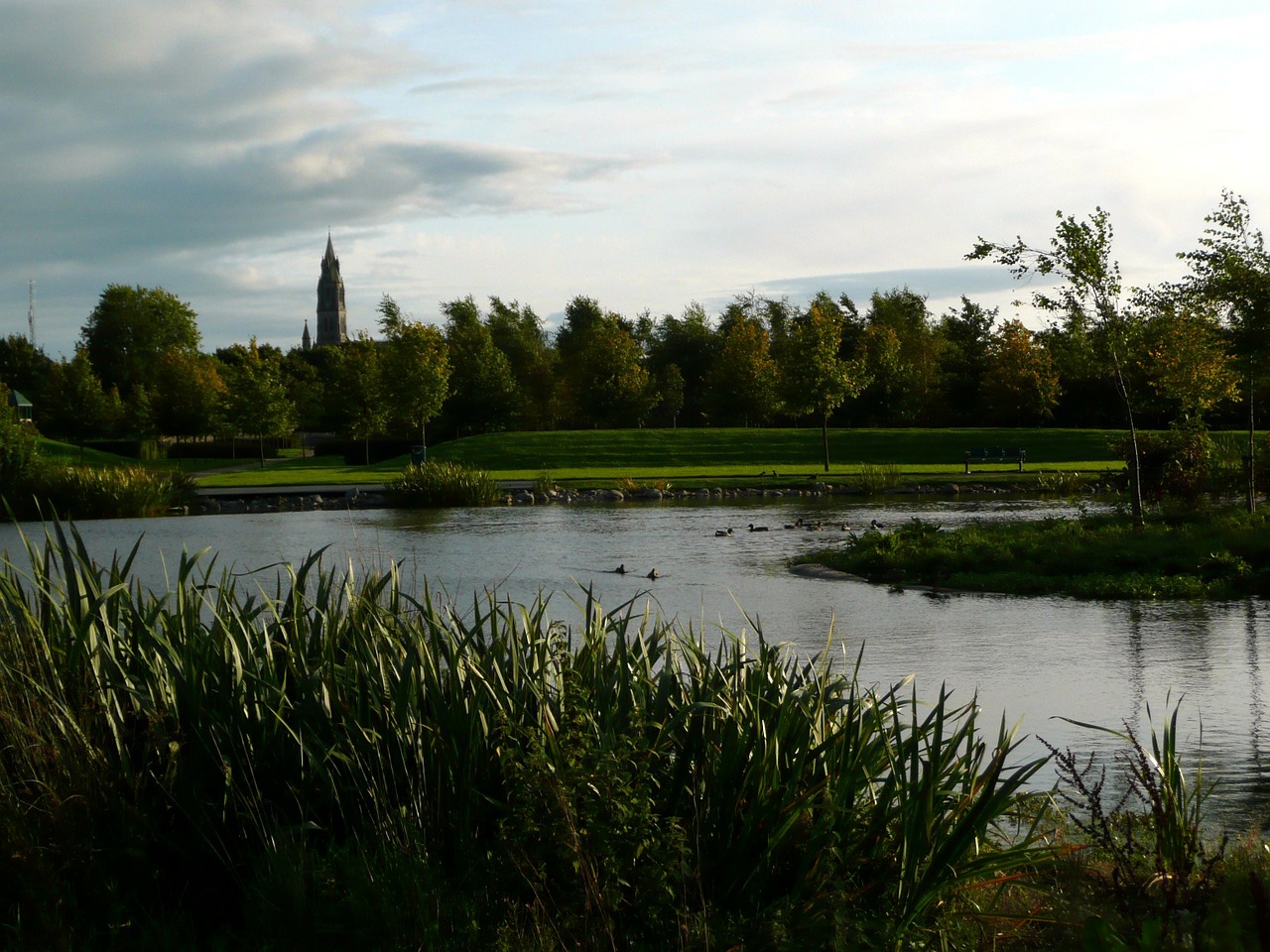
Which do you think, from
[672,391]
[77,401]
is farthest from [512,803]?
[672,391]

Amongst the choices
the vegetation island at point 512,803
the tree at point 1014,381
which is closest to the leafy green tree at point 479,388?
the tree at point 1014,381

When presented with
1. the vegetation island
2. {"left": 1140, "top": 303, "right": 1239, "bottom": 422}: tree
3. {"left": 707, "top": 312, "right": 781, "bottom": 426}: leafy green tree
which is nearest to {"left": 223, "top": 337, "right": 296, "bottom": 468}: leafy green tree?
{"left": 707, "top": 312, "right": 781, "bottom": 426}: leafy green tree

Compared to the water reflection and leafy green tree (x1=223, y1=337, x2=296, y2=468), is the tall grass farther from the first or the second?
leafy green tree (x1=223, y1=337, x2=296, y2=468)

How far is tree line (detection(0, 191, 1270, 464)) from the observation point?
1805 inches

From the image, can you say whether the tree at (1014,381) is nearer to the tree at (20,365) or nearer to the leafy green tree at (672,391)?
the leafy green tree at (672,391)

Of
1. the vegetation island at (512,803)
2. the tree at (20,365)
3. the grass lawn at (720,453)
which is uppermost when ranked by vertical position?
the tree at (20,365)

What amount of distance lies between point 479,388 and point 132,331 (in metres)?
50.3

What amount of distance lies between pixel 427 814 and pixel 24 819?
58.8 inches

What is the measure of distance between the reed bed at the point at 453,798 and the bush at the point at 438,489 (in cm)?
2733

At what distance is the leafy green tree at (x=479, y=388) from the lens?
6353 cm

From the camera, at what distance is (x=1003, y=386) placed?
202 feet

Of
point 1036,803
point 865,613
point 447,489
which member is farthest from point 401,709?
point 447,489

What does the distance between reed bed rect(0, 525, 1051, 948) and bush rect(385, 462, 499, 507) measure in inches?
1076

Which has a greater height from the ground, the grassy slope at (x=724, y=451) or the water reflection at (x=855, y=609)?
the grassy slope at (x=724, y=451)
